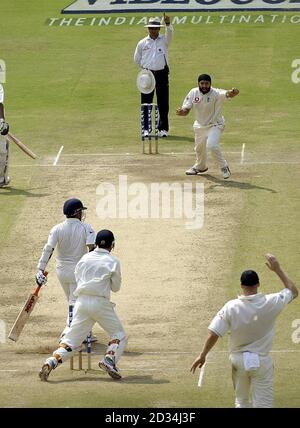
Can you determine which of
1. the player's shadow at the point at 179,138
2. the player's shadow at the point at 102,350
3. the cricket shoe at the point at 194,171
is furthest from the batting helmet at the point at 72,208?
the player's shadow at the point at 179,138

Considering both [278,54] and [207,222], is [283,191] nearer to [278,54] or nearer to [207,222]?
[207,222]

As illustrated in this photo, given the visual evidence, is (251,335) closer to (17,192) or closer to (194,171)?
(17,192)

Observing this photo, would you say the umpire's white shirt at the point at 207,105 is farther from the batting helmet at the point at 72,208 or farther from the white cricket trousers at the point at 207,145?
the batting helmet at the point at 72,208

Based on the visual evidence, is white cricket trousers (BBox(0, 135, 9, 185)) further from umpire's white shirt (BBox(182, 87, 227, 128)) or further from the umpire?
the umpire

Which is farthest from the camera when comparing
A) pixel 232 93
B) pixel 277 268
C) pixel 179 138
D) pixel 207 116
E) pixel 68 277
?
pixel 179 138

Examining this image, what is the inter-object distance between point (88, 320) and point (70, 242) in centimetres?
160

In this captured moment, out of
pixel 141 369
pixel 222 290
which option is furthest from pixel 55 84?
pixel 141 369

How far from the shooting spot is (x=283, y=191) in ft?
83.4

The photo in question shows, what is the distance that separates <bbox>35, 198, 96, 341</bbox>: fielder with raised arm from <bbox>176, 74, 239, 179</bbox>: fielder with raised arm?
739 cm

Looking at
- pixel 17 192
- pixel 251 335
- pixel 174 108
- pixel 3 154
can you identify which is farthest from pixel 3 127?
pixel 251 335

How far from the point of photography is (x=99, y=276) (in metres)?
17.1

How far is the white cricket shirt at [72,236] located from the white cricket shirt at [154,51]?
11.2 metres

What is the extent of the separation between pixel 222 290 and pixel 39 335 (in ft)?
9.42

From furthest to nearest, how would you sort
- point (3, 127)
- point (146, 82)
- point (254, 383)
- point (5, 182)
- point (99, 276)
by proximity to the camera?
point (146, 82)
point (5, 182)
point (3, 127)
point (99, 276)
point (254, 383)
